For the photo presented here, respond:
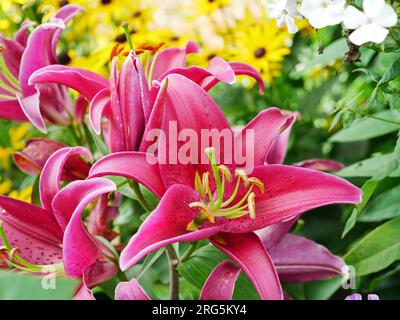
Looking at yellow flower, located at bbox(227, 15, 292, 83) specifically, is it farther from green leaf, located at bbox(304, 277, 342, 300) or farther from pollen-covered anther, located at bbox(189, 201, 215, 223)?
pollen-covered anther, located at bbox(189, 201, 215, 223)

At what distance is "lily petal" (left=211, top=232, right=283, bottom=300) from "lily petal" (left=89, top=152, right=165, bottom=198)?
0.21 ft

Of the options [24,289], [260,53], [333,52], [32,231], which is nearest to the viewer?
[24,289]

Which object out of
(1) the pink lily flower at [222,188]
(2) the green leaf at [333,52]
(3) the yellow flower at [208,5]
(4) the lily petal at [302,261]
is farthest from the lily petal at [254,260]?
(3) the yellow flower at [208,5]

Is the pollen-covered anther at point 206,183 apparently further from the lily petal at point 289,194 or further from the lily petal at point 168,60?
the lily petal at point 168,60

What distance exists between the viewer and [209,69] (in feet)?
1.85

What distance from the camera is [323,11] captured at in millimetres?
472

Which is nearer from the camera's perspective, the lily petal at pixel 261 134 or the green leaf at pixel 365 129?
the lily petal at pixel 261 134

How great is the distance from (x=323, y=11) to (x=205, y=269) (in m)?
0.24

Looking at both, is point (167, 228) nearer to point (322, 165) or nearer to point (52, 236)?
point (52, 236)

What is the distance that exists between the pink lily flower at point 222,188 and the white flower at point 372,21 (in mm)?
108

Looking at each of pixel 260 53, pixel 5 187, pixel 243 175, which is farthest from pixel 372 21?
pixel 5 187

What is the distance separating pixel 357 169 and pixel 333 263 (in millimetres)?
151

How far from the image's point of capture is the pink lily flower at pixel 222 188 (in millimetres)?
486

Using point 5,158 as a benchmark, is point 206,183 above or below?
above
